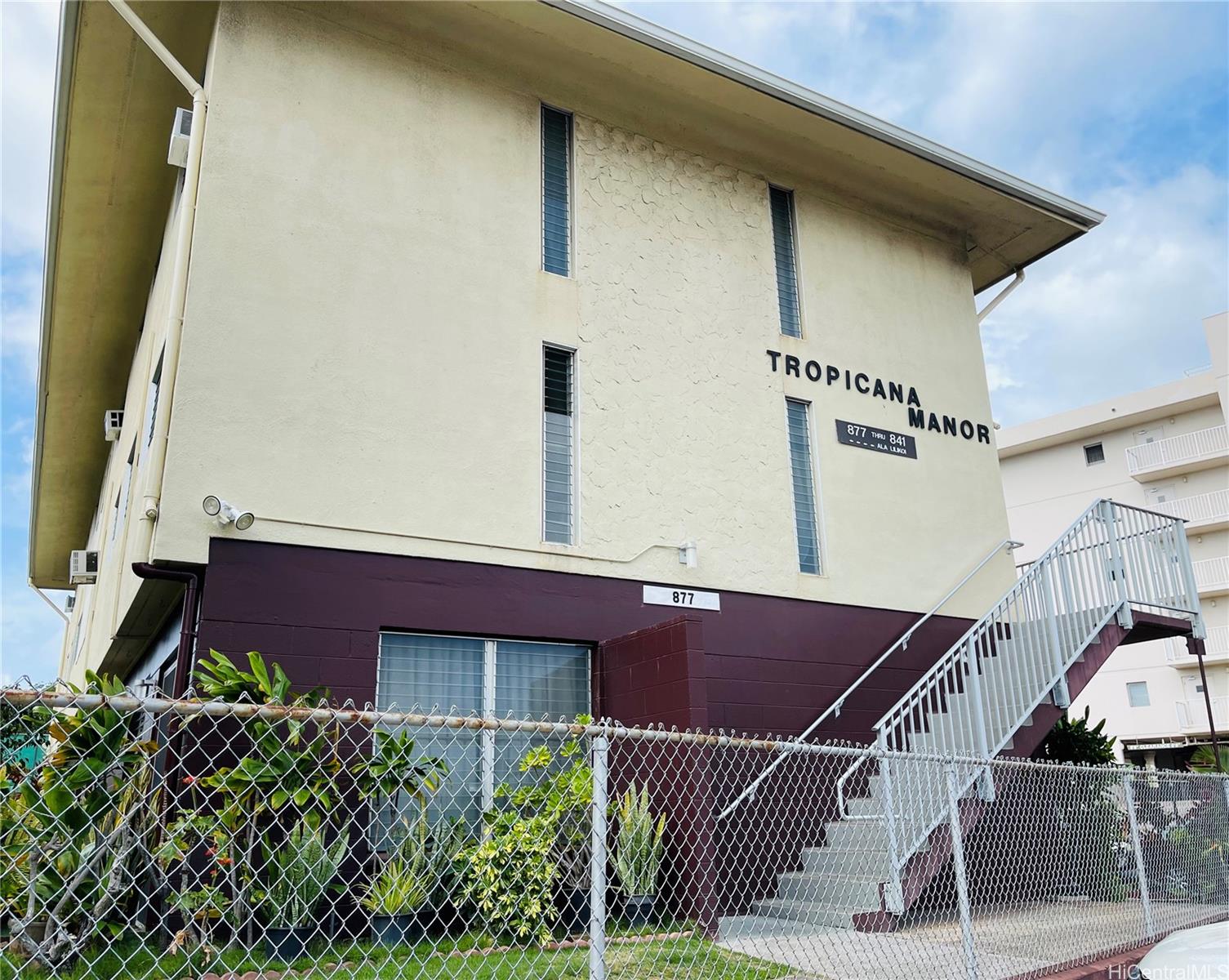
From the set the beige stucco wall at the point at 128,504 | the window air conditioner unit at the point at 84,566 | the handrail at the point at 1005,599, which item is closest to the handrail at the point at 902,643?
the handrail at the point at 1005,599

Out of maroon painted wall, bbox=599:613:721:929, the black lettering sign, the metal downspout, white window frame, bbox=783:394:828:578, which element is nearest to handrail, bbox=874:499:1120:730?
white window frame, bbox=783:394:828:578

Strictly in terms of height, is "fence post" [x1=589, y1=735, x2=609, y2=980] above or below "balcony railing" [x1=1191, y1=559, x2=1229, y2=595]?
below

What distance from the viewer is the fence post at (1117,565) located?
9.91 metres

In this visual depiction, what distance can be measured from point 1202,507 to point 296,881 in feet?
110

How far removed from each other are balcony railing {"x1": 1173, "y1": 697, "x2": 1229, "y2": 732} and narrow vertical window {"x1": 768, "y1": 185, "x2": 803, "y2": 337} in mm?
26035

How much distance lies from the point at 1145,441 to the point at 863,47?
2790cm

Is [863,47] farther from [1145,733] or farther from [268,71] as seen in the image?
[1145,733]

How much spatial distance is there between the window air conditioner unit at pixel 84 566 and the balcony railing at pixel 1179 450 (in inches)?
1245

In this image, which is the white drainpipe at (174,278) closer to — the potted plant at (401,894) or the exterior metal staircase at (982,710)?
the potted plant at (401,894)

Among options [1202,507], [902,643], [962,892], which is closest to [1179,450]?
[1202,507]

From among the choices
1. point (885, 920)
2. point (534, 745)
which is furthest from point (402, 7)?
point (885, 920)

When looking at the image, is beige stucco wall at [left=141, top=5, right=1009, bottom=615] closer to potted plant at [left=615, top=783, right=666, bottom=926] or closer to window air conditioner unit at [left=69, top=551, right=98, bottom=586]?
potted plant at [left=615, top=783, right=666, bottom=926]

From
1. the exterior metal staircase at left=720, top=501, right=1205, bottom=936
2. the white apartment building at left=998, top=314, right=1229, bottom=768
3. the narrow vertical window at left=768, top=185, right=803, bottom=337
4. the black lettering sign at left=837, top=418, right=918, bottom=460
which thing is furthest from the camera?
the white apartment building at left=998, top=314, right=1229, bottom=768

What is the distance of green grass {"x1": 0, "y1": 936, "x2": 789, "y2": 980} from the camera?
527cm
